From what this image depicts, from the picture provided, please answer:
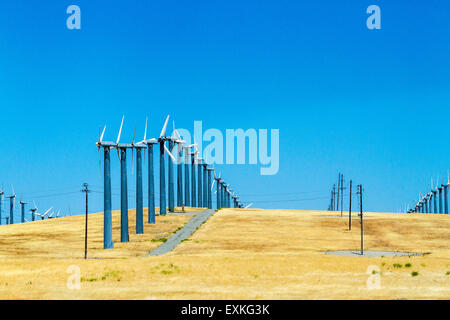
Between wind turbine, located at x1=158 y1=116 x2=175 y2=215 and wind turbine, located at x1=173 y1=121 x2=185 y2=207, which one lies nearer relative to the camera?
wind turbine, located at x1=158 y1=116 x2=175 y2=215

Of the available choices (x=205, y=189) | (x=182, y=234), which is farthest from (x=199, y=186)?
(x=182, y=234)

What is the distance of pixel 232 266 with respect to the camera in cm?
5262

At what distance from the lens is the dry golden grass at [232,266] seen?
127ft

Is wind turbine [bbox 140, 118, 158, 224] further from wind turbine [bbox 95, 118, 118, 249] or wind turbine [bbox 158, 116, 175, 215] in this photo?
wind turbine [bbox 95, 118, 118, 249]

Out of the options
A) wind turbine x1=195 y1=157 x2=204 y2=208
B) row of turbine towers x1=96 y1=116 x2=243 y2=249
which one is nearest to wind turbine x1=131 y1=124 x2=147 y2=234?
row of turbine towers x1=96 y1=116 x2=243 y2=249

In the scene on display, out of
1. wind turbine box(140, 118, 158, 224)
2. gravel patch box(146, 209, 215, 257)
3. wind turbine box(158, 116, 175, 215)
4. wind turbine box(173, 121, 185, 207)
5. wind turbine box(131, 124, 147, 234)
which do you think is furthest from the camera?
wind turbine box(173, 121, 185, 207)

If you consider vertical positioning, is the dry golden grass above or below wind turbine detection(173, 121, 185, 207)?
below

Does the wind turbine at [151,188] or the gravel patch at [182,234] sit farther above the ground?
the wind turbine at [151,188]

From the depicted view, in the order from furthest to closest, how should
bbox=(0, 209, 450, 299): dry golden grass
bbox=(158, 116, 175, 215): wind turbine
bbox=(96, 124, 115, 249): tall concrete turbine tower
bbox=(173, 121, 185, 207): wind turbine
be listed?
bbox=(173, 121, 185, 207): wind turbine
bbox=(158, 116, 175, 215): wind turbine
bbox=(96, 124, 115, 249): tall concrete turbine tower
bbox=(0, 209, 450, 299): dry golden grass

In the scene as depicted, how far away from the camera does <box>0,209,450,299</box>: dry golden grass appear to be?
127 feet

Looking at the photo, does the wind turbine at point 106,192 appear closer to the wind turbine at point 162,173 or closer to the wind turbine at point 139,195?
the wind turbine at point 139,195

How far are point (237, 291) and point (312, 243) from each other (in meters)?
47.6

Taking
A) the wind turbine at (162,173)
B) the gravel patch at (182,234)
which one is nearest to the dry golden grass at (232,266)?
the gravel patch at (182,234)
